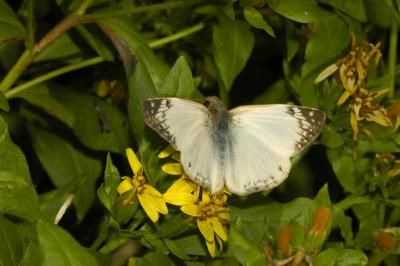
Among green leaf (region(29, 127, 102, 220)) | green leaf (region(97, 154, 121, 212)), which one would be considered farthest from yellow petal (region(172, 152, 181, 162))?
green leaf (region(29, 127, 102, 220))

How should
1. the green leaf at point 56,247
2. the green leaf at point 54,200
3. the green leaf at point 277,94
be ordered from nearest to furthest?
the green leaf at point 56,247 < the green leaf at point 54,200 < the green leaf at point 277,94

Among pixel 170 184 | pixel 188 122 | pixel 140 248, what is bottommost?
pixel 140 248

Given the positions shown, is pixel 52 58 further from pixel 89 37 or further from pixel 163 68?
pixel 163 68

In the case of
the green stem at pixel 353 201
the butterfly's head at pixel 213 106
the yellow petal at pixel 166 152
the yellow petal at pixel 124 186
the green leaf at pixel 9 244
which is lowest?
the green stem at pixel 353 201

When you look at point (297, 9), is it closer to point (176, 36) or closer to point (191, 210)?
point (176, 36)

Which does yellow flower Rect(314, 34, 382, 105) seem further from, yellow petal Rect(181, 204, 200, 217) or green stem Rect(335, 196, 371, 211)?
yellow petal Rect(181, 204, 200, 217)

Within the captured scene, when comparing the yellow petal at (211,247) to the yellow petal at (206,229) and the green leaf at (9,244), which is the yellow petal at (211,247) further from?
the green leaf at (9,244)

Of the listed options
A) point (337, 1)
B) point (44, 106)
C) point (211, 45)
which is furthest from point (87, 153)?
Result: point (337, 1)

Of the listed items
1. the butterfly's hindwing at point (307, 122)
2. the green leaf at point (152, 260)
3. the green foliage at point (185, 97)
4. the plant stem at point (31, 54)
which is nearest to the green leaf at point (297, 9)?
the green foliage at point (185, 97)
